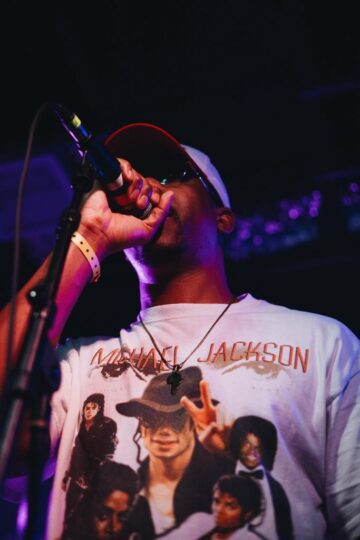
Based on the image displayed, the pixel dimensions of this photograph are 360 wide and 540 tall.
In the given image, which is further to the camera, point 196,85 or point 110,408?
point 196,85

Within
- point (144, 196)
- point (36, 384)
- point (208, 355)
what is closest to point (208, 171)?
point (144, 196)

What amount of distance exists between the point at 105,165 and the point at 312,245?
2.68 meters

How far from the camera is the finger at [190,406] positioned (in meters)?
1.65

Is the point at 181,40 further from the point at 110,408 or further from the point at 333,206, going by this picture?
the point at 110,408

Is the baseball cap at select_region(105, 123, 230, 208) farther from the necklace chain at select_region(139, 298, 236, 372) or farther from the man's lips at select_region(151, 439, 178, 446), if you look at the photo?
the man's lips at select_region(151, 439, 178, 446)

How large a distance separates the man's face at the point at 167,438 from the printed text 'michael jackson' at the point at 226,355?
0.69ft

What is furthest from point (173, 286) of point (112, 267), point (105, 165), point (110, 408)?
point (112, 267)

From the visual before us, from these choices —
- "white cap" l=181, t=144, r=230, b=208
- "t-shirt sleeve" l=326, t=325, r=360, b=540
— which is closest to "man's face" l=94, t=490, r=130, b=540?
"t-shirt sleeve" l=326, t=325, r=360, b=540

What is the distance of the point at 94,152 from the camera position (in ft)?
4.73

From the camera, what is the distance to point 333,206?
13.0ft

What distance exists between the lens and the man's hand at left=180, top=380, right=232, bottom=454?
158cm

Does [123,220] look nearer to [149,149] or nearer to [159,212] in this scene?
[159,212]

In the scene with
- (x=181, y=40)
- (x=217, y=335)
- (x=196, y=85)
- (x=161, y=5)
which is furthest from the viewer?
(x=196, y=85)

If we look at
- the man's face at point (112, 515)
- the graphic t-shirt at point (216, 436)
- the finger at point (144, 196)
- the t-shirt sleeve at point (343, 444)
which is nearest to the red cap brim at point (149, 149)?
the finger at point (144, 196)
